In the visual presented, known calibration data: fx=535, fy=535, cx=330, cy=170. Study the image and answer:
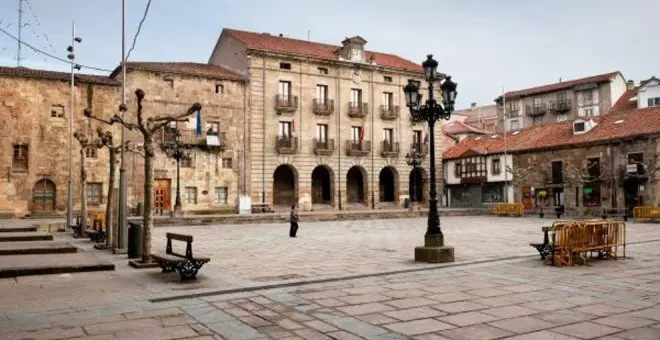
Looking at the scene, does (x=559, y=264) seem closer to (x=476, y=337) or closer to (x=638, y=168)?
(x=476, y=337)

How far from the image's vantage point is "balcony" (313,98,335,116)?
38.8m

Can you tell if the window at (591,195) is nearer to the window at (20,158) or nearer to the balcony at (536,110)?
the balcony at (536,110)

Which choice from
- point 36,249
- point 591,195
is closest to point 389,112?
point 591,195

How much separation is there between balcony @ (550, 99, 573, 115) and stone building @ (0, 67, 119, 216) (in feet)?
139

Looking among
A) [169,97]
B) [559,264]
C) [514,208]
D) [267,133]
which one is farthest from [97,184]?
[559,264]

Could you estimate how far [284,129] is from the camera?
3819cm

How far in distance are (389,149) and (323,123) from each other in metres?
6.06

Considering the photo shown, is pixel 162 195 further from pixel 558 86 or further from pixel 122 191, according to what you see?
pixel 558 86

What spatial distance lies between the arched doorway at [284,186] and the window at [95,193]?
12207 mm

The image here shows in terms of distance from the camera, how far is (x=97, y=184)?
105 feet

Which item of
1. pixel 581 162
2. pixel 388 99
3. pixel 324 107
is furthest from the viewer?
pixel 388 99

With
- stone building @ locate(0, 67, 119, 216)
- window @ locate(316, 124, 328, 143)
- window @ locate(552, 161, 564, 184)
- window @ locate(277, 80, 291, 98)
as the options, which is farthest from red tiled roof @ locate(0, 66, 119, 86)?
window @ locate(552, 161, 564, 184)

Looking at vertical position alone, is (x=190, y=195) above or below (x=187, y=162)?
below

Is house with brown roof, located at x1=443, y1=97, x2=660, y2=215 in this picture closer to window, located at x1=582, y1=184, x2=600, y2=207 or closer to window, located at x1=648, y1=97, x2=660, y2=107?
window, located at x1=582, y1=184, x2=600, y2=207
